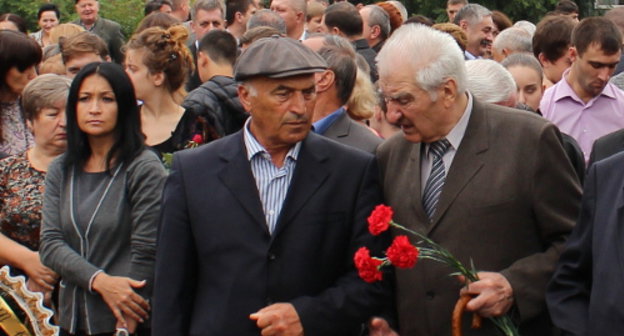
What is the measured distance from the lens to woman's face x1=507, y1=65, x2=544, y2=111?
26.0ft

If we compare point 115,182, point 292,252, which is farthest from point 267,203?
point 115,182

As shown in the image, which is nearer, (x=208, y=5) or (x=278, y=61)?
(x=278, y=61)

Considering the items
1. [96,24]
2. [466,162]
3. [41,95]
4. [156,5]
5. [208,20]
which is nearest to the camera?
[466,162]

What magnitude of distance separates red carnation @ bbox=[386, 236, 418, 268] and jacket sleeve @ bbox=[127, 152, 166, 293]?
1.84 metres

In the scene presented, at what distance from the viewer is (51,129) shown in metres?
6.53

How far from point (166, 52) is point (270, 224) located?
10.2 feet

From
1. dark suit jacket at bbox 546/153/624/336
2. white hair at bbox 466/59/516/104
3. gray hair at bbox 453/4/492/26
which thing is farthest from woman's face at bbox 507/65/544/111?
gray hair at bbox 453/4/492/26

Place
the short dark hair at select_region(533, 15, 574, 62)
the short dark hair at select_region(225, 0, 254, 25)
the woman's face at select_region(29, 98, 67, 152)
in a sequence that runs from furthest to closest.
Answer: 1. the short dark hair at select_region(225, 0, 254, 25)
2. the short dark hair at select_region(533, 15, 574, 62)
3. the woman's face at select_region(29, 98, 67, 152)

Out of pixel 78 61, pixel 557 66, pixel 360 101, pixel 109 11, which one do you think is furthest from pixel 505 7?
pixel 360 101

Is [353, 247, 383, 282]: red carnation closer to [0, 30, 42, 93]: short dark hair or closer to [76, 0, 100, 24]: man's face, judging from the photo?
[0, 30, 42, 93]: short dark hair

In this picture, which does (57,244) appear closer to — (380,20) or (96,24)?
(380,20)

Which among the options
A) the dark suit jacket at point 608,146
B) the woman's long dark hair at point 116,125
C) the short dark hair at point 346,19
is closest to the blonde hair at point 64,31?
the short dark hair at point 346,19

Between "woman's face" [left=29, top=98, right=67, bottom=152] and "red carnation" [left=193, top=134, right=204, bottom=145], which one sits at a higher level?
"woman's face" [left=29, top=98, right=67, bottom=152]

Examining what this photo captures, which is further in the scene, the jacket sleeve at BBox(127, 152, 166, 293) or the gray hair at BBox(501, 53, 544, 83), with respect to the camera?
the gray hair at BBox(501, 53, 544, 83)
